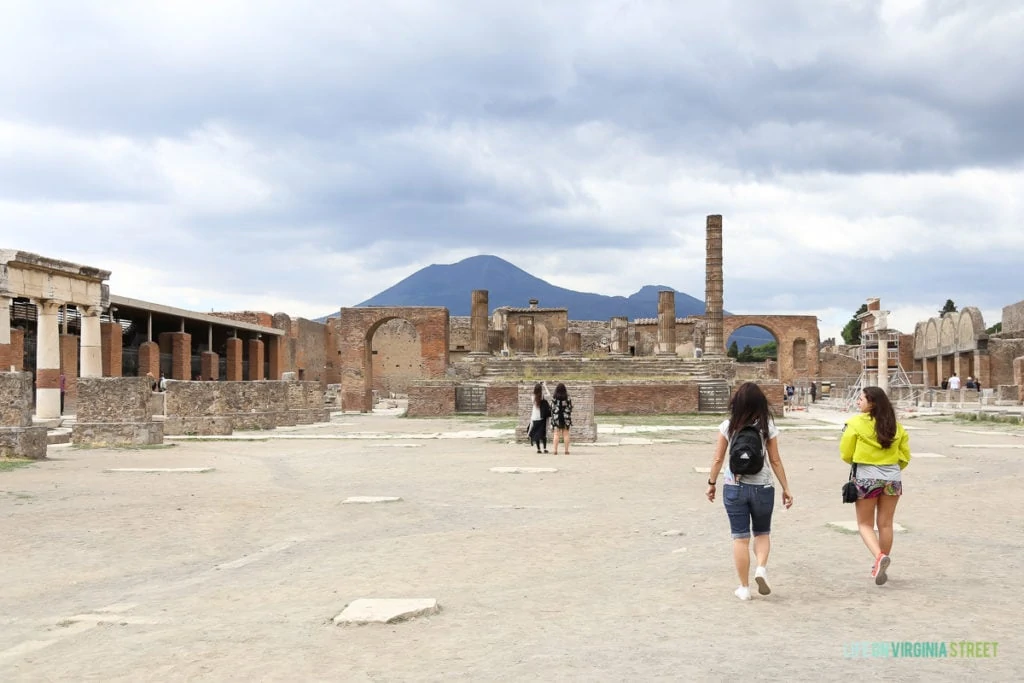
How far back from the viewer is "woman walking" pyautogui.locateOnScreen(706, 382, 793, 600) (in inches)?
215

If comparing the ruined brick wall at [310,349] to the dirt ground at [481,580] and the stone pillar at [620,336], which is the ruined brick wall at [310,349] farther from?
the dirt ground at [481,580]

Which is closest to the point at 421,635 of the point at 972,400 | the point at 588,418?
the point at 588,418

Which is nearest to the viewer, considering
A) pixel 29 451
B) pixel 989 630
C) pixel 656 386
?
pixel 989 630

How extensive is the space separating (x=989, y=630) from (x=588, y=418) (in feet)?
45.4

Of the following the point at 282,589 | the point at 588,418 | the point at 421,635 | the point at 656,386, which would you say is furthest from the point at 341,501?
the point at 656,386

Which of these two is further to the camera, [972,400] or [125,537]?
[972,400]

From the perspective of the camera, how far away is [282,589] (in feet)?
19.3

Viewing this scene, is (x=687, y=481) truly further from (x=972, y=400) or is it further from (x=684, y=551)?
(x=972, y=400)

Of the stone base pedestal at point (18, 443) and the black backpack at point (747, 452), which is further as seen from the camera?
the stone base pedestal at point (18, 443)

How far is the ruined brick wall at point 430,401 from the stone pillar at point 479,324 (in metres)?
8.90

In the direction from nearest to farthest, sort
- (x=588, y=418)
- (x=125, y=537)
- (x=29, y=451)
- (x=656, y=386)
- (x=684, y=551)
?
(x=684, y=551), (x=125, y=537), (x=29, y=451), (x=588, y=418), (x=656, y=386)

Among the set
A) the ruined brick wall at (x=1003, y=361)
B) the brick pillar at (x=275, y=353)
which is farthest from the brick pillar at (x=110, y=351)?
the ruined brick wall at (x=1003, y=361)

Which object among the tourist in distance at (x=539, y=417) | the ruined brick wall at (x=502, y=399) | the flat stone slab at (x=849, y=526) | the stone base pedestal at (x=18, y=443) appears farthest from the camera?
the ruined brick wall at (x=502, y=399)

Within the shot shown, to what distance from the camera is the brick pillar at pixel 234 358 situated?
→ 4391 cm
